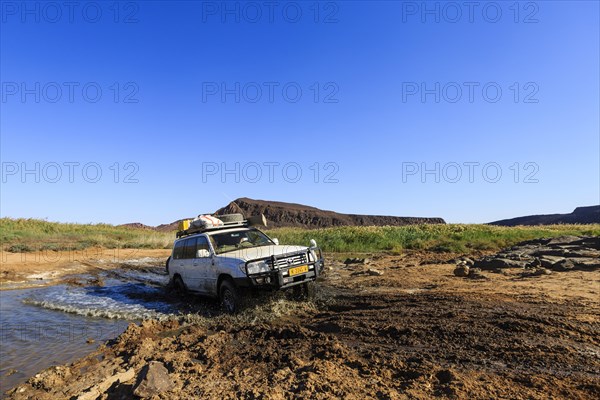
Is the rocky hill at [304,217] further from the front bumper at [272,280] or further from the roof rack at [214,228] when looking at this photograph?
the front bumper at [272,280]

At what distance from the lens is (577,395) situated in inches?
142

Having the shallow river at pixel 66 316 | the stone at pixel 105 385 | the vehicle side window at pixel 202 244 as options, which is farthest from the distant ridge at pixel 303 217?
the stone at pixel 105 385

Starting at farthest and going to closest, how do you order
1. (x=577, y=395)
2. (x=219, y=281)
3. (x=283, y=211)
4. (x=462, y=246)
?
1. (x=283, y=211)
2. (x=462, y=246)
3. (x=219, y=281)
4. (x=577, y=395)

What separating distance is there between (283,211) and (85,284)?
277 feet

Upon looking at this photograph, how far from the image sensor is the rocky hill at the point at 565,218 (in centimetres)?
9281

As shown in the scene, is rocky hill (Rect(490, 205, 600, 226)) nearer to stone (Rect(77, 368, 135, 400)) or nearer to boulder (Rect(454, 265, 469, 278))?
boulder (Rect(454, 265, 469, 278))

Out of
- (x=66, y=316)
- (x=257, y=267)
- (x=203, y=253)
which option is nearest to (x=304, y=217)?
(x=66, y=316)

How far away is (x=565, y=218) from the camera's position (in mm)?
100312

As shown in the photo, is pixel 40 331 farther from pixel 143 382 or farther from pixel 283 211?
pixel 283 211

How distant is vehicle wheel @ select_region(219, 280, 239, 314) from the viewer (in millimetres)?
7582

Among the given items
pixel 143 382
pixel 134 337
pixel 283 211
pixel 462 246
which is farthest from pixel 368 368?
pixel 283 211

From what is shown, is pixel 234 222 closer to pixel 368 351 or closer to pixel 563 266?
pixel 368 351

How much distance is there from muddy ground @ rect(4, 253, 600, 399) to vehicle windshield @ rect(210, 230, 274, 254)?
1.47 meters

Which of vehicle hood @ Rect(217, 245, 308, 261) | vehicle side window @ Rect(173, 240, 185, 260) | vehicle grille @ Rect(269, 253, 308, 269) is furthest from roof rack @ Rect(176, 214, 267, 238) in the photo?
vehicle grille @ Rect(269, 253, 308, 269)
